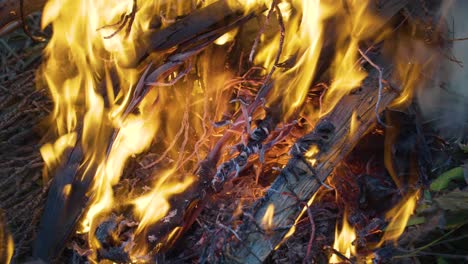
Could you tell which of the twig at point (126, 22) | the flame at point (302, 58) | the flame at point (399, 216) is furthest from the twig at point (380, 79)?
the twig at point (126, 22)

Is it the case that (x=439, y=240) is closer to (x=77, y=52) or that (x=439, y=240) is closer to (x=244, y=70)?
(x=244, y=70)

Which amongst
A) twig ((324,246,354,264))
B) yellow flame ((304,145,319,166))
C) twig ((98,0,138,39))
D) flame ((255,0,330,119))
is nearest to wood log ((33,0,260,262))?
twig ((98,0,138,39))

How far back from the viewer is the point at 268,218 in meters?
1.65

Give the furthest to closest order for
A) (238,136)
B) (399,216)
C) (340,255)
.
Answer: (238,136) → (399,216) → (340,255)

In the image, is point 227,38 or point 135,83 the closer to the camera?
point 135,83

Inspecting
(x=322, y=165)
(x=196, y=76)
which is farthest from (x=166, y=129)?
(x=322, y=165)

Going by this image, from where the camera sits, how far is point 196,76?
6.75 ft

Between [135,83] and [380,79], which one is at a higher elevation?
[135,83]

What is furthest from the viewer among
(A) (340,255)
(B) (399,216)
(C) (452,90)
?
(C) (452,90)

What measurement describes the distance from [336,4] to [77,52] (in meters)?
0.94

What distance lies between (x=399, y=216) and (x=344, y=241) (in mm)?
200

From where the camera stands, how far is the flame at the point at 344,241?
1.70 m

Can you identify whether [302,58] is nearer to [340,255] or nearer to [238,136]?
[238,136]

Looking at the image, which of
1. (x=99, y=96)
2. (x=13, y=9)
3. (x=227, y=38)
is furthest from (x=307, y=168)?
(x=13, y=9)
